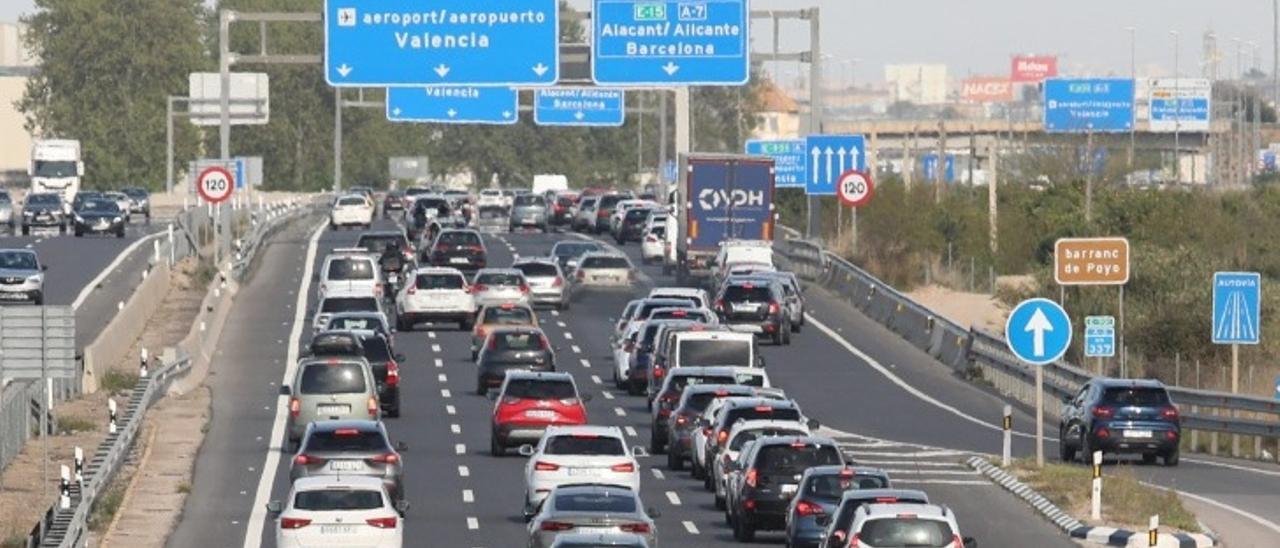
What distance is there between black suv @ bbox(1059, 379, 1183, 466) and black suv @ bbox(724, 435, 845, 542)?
392 inches

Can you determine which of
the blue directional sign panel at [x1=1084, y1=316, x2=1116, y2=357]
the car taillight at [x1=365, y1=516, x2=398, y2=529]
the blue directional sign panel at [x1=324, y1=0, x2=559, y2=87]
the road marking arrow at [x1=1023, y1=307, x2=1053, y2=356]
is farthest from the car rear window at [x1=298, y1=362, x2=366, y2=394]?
the blue directional sign panel at [x1=324, y1=0, x2=559, y2=87]

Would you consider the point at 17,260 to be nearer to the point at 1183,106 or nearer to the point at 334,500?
the point at 334,500

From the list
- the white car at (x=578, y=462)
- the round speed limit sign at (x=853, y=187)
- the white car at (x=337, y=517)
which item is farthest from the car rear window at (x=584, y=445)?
the round speed limit sign at (x=853, y=187)

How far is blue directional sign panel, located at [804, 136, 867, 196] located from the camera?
78.4 meters

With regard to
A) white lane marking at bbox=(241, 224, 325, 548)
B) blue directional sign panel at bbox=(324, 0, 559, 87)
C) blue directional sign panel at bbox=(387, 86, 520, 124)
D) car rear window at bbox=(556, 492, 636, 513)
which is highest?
blue directional sign panel at bbox=(324, 0, 559, 87)

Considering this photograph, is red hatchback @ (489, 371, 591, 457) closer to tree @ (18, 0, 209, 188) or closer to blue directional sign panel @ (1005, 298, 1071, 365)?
blue directional sign panel @ (1005, 298, 1071, 365)

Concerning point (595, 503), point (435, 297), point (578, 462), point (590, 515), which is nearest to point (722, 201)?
point (435, 297)

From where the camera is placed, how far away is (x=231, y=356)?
2303 inches

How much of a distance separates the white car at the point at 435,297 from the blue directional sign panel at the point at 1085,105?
268 feet

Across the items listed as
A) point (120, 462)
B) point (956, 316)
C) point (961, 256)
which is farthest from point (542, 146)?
point (120, 462)

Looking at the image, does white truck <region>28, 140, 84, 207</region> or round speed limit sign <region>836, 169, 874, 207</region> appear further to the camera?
white truck <region>28, 140, 84, 207</region>

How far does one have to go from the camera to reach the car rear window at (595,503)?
1100 inches

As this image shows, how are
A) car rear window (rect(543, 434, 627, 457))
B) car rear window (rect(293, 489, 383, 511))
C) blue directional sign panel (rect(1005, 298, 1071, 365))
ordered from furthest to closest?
blue directional sign panel (rect(1005, 298, 1071, 365)), car rear window (rect(543, 434, 627, 457)), car rear window (rect(293, 489, 383, 511))

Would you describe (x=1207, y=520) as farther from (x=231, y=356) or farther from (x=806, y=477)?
(x=231, y=356)
